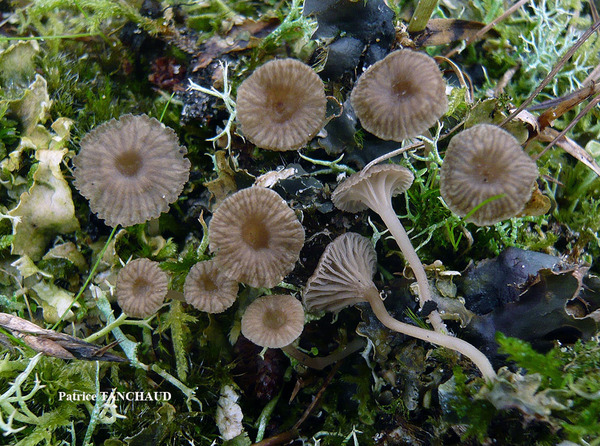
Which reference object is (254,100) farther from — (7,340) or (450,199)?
(7,340)

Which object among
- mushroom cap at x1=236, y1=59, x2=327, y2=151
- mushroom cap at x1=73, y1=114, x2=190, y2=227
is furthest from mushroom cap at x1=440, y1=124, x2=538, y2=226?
mushroom cap at x1=73, y1=114, x2=190, y2=227

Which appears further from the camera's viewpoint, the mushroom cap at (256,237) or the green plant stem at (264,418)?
the green plant stem at (264,418)

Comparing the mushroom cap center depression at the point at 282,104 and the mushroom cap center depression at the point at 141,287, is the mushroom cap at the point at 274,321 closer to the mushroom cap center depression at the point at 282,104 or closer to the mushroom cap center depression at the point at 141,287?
the mushroom cap center depression at the point at 141,287

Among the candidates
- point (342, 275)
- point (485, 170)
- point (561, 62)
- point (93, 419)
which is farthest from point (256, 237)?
point (561, 62)

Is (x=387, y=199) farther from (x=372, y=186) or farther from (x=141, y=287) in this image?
(x=141, y=287)

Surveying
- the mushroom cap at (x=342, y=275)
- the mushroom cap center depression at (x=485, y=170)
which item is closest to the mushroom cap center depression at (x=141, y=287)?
the mushroom cap at (x=342, y=275)

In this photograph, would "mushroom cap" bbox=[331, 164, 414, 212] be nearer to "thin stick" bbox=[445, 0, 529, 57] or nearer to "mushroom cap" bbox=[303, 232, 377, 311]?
"mushroom cap" bbox=[303, 232, 377, 311]
